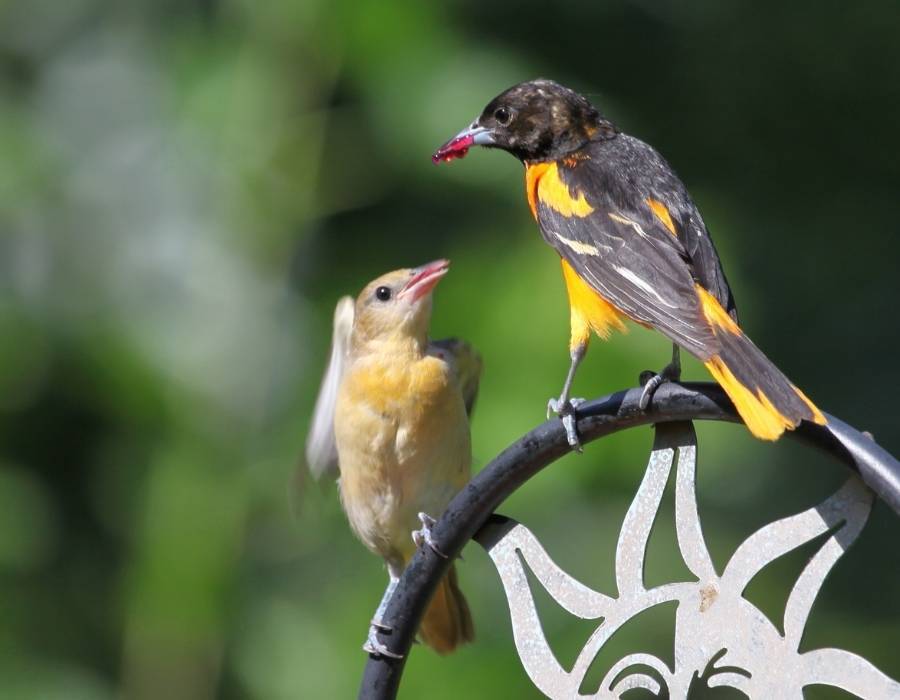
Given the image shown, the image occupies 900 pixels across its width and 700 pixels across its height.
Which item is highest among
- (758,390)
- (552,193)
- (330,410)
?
(552,193)

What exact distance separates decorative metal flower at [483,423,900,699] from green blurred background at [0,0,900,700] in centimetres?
141

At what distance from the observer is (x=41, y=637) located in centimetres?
450

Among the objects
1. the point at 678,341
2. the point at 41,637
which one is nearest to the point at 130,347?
the point at 41,637

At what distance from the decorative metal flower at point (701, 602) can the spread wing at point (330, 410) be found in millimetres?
1523

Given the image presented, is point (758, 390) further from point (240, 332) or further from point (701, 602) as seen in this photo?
point (240, 332)

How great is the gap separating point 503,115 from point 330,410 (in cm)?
100

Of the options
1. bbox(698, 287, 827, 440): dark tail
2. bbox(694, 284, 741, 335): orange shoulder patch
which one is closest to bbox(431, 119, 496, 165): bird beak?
bbox(694, 284, 741, 335): orange shoulder patch

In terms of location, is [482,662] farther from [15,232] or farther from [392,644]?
[15,232]

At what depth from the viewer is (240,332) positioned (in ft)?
13.8

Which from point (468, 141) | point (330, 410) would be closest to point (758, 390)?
point (468, 141)

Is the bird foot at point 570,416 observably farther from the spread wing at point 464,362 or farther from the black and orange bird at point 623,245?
the spread wing at point 464,362

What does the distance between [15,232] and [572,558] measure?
6.66 feet

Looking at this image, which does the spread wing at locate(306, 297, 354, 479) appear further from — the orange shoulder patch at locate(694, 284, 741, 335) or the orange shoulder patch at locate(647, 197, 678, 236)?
the orange shoulder patch at locate(694, 284, 741, 335)

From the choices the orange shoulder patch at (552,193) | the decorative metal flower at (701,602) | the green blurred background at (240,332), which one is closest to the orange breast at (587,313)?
the orange shoulder patch at (552,193)
